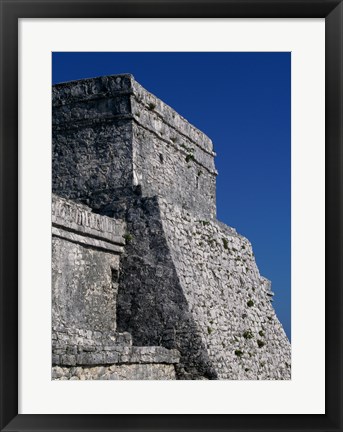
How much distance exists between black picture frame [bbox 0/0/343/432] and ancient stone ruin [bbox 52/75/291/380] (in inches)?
106

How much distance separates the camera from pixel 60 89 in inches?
607

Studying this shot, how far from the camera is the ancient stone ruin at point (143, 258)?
497 inches

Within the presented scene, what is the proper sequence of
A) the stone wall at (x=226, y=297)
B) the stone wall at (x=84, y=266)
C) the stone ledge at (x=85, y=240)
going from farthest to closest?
the stone wall at (x=226, y=297) → the stone ledge at (x=85, y=240) → the stone wall at (x=84, y=266)

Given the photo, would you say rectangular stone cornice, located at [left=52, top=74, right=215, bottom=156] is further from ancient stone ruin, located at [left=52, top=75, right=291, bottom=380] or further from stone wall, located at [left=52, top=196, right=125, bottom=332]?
stone wall, located at [left=52, top=196, right=125, bottom=332]
